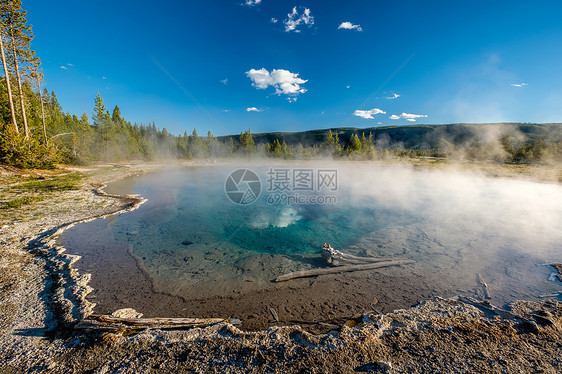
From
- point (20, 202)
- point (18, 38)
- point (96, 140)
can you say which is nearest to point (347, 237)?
point (20, 202)

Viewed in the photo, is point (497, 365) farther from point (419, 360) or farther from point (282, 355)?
point (282, 355)

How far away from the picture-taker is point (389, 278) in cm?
653

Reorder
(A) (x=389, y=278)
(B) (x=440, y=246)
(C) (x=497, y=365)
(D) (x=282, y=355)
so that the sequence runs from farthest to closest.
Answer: (B) (x=440, y=246) < (A) (x=389, y=278) < (D) (x=282, y=355) < (C) (x=497, y=365)

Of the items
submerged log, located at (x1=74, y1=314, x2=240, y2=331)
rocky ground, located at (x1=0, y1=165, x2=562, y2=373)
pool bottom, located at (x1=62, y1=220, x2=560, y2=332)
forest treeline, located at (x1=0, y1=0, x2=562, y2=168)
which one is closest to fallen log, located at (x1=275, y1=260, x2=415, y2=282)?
pool bottom, located at (x1=62, y1=220, x2=560, y2=332)

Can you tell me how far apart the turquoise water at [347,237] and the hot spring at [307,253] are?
51 mm

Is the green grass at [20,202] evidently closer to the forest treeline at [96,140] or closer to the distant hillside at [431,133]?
the forest treeline at [96,140]

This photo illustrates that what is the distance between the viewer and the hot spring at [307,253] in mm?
5496

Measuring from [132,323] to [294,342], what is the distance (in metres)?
3.32

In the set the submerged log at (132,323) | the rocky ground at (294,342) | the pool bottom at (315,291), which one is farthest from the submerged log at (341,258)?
the submerged log at (132,323)

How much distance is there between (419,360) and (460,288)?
12.5ft

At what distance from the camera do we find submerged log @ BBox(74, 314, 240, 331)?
396cm

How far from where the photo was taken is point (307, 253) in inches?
331

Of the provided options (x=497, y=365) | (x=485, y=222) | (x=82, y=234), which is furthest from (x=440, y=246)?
(x=82, y=234)

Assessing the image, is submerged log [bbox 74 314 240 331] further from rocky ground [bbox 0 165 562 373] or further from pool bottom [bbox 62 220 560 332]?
pool bottom [bbox 62 220 560 332]
